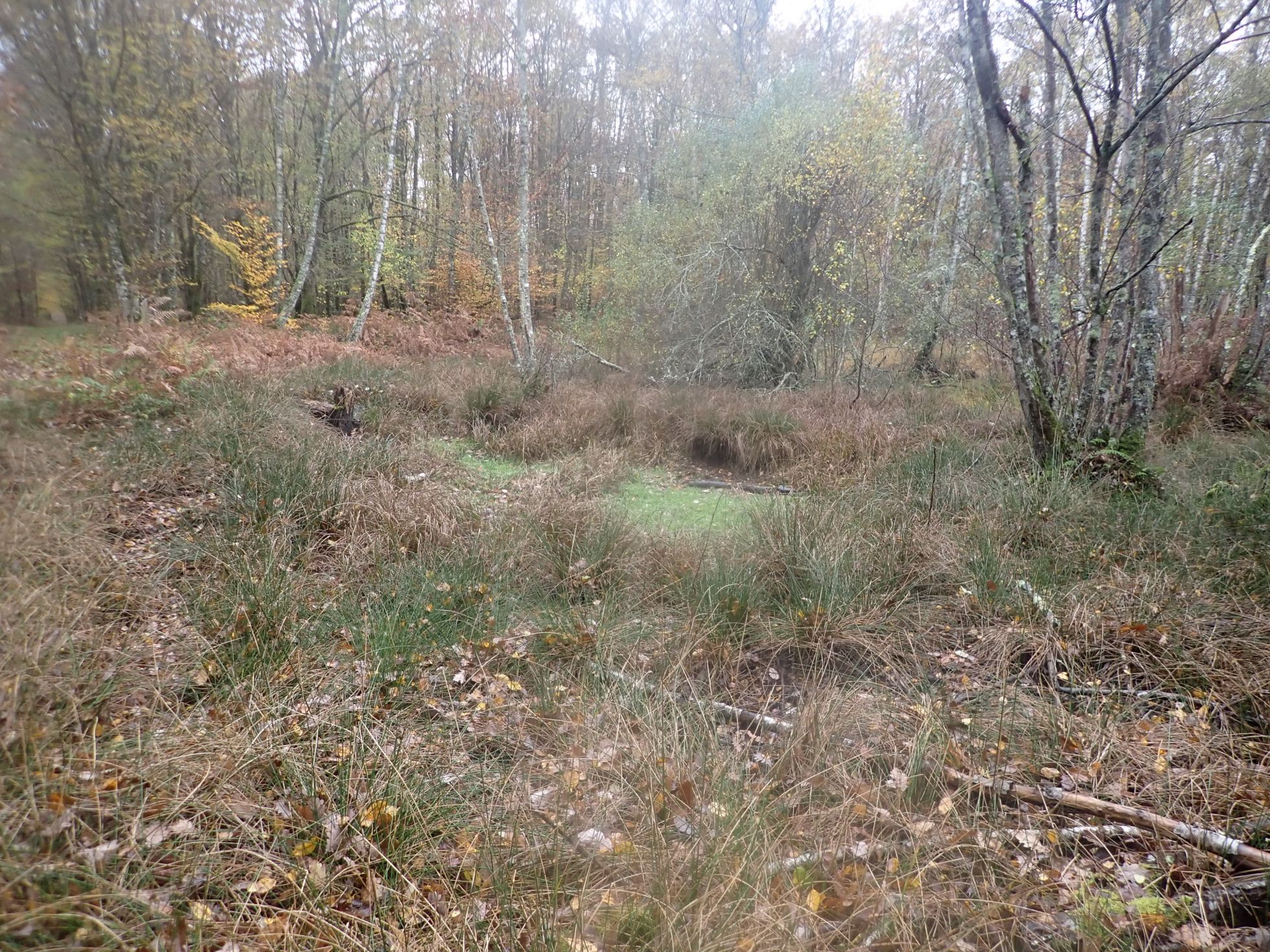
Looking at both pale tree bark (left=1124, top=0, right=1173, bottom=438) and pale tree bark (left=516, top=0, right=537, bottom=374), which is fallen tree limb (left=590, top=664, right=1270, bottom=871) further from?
pale tree bark (left=516, top=0, right=537, bottom=374)

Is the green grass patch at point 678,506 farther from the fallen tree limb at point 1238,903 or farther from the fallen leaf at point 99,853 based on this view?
the fallen leaf at point 99,853

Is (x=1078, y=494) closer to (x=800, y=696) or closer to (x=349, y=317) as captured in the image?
(x=800, y=696)

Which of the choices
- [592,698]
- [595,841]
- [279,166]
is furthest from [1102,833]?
[279,166]

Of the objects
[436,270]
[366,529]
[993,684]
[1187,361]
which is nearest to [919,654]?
[993,684]

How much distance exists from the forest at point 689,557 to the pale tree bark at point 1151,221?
0.04 metres

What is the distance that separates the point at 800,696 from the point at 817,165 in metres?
10.7

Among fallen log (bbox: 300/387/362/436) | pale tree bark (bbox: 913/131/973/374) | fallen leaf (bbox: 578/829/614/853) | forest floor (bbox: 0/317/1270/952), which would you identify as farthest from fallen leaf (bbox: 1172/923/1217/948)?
pale tree bark (bbox: 913/131/973/374)

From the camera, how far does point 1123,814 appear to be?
2.07 m

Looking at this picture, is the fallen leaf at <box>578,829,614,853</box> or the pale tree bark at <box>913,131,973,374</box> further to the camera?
the pale tree bark at <box>913,131,973,374</box>

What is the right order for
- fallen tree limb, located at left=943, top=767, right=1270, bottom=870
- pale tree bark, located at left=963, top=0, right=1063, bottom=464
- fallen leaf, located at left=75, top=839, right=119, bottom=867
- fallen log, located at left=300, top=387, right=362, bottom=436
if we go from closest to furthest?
fallen leaf, located at left=75, top=839, right=119, bottom=867, fallen tree limb, located at left=943, top=767, right=1270, bottom=870, pale tree bark, located at left=963, top=0, right=1063, bottom=464, fallen log, located at left=300, top=387, right=362, bottom=436

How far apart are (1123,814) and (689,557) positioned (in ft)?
9.17

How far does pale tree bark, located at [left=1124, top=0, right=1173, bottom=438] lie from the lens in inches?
182

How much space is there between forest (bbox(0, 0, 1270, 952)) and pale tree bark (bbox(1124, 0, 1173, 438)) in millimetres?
37

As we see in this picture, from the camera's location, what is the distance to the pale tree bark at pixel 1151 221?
15.2 ft
